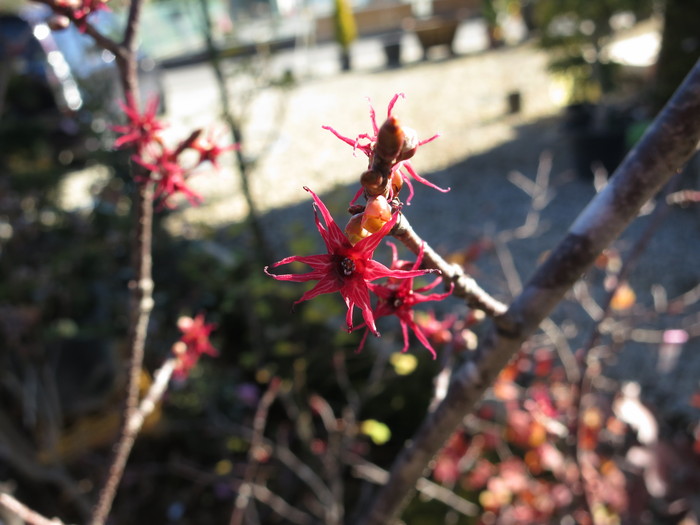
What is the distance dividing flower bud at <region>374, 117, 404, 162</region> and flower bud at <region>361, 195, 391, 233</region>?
0.13 feet

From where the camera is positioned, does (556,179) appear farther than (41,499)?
Yes

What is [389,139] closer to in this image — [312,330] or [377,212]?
[377,212]

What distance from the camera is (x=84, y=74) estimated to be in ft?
15.8

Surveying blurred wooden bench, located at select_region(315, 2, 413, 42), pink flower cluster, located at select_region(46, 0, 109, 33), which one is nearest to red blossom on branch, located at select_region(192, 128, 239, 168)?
pink flower cluster, located at select_region(46, 0, 109, 33)

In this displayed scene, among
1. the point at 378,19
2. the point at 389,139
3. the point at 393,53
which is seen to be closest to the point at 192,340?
the point at 389,139

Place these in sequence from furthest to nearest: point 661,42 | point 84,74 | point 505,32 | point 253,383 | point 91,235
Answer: point 505,32
point 661,42
point 84,74
point 91,235
point 253,383

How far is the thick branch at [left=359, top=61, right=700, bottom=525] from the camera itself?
0.60 meters

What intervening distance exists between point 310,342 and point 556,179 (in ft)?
13.0

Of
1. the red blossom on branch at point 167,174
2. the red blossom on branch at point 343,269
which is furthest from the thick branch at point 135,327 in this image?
the red blossom on branch at point 343,269

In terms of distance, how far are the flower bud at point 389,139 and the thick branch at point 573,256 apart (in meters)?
0.30

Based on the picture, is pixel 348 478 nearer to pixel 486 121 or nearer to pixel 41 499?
pixel 41 499

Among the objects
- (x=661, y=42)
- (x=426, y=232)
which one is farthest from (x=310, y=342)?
(x=661, y=42)

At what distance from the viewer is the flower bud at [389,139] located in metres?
0.47

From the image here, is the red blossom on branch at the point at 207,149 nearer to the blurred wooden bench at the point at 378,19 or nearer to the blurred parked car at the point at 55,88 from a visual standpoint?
the blurred parked car at the point at 55,88
